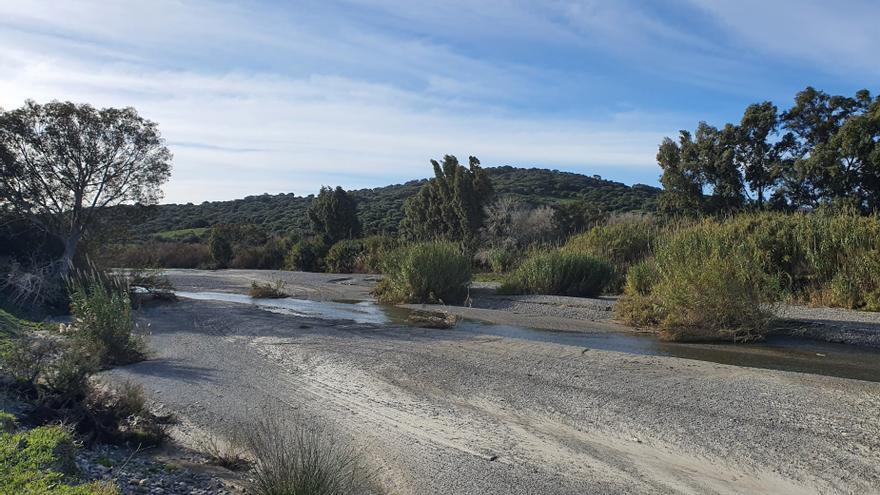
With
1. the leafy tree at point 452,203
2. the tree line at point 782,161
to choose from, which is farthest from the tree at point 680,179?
the leafy tree at point 452,203

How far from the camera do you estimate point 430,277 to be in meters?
22.5

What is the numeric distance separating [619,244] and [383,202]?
225ft

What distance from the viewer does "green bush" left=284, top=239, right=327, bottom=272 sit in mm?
43000

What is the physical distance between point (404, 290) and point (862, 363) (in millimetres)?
13882

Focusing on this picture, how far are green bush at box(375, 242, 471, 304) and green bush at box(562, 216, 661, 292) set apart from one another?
4.31 meters

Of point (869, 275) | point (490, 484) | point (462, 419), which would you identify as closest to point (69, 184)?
point (462, 419)

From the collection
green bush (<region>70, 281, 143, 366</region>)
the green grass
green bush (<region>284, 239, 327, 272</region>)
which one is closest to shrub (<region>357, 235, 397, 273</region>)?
green bush (<region>284, 239, 327, 272</region>)

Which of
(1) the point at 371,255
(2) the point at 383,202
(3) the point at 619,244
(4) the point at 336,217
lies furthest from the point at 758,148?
(2) the point at 383,202

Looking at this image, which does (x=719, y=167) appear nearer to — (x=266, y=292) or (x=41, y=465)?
(x=266, y=292)

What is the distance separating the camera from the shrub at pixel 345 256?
127 feet

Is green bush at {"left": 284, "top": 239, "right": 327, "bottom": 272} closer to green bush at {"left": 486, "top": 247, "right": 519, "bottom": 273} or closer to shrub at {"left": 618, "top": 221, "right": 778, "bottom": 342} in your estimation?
green bush at {"left": 486, "top": 247, "right": 519, "bottom": 273}

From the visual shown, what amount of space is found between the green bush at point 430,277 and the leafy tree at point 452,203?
13.4 metres

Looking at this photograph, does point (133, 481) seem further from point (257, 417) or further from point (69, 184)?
point (69, 184)

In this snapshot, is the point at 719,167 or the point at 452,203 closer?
the point at 719,167
